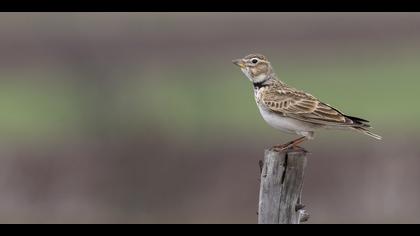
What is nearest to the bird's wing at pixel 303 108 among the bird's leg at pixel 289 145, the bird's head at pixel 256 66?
the bird's leg at pixel 289 145

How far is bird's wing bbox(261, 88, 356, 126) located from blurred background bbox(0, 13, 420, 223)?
1056 cm

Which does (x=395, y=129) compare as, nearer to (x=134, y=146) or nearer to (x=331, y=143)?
(x=331, y=143)

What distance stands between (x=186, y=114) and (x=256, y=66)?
56.1ft

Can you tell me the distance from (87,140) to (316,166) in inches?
243

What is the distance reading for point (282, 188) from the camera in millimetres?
11461

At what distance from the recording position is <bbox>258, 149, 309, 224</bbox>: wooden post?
37.5 ft

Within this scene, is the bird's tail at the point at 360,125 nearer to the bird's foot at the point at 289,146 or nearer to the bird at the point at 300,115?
the bird at the point at 300,115

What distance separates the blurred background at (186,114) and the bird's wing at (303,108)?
10559 mm

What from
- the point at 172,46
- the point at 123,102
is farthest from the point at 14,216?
the point at 172,46

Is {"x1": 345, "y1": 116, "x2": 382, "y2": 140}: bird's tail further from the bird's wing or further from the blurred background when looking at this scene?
the blurred background

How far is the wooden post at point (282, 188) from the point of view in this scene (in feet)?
37.5

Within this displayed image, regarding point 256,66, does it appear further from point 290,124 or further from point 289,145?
point 289,145

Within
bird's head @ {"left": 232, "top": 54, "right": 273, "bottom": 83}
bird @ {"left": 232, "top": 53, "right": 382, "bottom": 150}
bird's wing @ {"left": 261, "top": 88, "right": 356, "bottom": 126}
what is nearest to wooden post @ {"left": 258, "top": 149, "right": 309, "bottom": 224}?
bird @ {"left": 232, "top": 53, "right": 382, "bottom": 150}

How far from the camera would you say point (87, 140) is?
28156 mm
